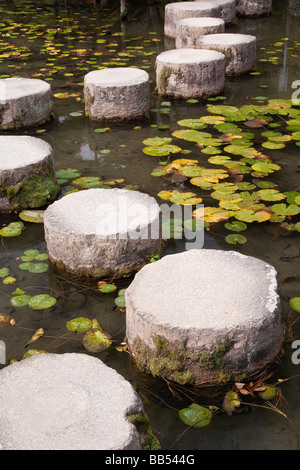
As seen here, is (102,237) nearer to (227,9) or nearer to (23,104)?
(23,104)

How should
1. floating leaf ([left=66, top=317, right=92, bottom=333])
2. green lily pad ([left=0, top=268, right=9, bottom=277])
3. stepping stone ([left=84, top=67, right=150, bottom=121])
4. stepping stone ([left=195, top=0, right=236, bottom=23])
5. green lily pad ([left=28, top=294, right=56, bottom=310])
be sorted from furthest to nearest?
stepping stone ([left=195, top=0, right=236, bottom=23])
stepping stone ([left=84, top=67, right=150, bottom=121])
green lily pad ([left=0, top=268, right=9, bottom=277])
green lily pad ([left=28, top=294, right=56, bottom=310])
floating leaf ([left=66, top=317, right=92, bottom=333])

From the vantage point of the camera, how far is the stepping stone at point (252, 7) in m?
9.03

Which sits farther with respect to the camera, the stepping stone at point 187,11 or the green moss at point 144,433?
the stepping stone at point 187,11

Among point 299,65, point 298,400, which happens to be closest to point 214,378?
point 298,400

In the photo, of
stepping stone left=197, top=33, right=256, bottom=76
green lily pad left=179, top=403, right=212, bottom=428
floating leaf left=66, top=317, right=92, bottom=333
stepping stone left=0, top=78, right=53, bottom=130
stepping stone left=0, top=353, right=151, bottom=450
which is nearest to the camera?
stepping stone left=0, top=353, right=151, bottom=450

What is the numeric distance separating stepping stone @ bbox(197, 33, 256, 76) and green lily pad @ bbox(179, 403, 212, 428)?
467cm

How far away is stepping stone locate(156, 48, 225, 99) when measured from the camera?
203 inches

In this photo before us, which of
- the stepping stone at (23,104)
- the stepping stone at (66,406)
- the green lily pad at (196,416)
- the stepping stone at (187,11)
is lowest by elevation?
the green lily pad at (196,416)

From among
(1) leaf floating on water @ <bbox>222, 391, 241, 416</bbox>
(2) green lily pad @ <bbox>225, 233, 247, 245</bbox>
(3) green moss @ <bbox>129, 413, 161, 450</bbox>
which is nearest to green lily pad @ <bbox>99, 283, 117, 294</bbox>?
(2) green lily pad @ <bbox>225, 233, 247, 245</bbox>

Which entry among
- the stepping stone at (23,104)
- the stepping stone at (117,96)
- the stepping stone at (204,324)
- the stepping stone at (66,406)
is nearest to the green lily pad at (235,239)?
the stepping stone at (204,324)

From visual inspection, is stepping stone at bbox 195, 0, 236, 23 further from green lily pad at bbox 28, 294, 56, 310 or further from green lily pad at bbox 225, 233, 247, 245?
→ green lily pad at bbox 28, 294, 56, 310

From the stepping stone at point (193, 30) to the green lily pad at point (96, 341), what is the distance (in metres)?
4.89

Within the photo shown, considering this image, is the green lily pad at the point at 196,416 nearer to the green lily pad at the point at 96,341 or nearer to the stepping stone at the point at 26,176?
the green lily pad at the point at 96,341

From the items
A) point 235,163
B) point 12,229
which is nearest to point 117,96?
point 235,163
